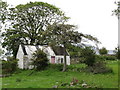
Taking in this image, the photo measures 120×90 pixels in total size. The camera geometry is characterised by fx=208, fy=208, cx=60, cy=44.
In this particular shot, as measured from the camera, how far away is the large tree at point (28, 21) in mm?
46237

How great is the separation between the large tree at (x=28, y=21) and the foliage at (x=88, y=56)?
17340mm

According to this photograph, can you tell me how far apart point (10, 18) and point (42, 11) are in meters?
7.57

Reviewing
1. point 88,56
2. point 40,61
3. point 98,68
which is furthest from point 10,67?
point 98,68

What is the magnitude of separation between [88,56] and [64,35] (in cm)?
447

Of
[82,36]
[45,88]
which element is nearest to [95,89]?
[45,88]

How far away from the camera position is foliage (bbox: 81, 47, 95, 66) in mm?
28753

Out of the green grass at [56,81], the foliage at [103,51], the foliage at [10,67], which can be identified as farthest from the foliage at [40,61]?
the foliage at [103,51]

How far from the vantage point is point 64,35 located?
2930cm

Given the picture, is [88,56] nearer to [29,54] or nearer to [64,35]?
[64,35]

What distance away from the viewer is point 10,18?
156ft

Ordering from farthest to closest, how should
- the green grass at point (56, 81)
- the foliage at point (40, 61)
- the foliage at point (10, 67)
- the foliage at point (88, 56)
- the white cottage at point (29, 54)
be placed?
the white cottage at point (29, 54)
the foliage at point (10, 67)
the foliage at point (40, 61)
the foliage at point (88, 56)
the green grass at point (56, 81)

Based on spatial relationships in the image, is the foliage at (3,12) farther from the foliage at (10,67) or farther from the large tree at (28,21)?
the foliage at (10,67)

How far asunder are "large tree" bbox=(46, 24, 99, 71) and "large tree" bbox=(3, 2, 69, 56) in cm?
1651

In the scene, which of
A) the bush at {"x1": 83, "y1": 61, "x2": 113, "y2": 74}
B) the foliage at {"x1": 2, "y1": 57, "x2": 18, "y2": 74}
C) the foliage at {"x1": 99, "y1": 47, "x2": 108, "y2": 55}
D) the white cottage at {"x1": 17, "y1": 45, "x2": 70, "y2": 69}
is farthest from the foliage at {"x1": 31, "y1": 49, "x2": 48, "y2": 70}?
the foliage at {"x1": 99, "y1": 47, "x2": 108, "y2": 55}
